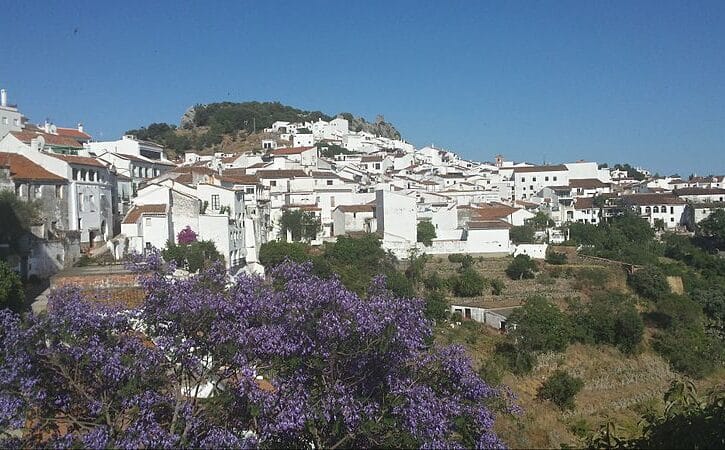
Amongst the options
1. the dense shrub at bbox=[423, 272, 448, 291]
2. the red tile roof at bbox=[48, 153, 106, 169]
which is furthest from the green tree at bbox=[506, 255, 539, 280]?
the red tile roof at bbox=[48, 153, 106, 169]

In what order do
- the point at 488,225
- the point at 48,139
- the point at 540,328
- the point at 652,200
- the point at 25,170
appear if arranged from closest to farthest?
the point at 540,328, the point at 25,170, the point at 48,139, the point at 488,225, the point at 652,200

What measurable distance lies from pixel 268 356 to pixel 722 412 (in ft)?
22.9

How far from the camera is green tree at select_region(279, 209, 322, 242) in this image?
40.8 metres

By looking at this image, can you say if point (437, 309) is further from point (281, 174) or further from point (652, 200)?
point (652, 200)

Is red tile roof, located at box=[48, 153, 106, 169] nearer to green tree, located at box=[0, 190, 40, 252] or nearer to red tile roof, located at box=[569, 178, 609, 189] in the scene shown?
green tree, located at box=[0, 190, 40, 252]

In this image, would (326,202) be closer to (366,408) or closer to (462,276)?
(462,276)

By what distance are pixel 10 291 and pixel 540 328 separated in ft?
72.4

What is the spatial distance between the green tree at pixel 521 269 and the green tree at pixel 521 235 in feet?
23.9

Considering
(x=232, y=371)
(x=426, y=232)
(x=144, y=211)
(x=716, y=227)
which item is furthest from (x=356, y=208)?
(x=232, y=371)

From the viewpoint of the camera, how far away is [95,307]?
10.4 metres

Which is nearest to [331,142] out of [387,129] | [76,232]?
[387,129]

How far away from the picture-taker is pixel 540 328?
28.4m

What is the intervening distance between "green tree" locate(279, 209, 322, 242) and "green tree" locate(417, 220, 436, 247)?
759 cm

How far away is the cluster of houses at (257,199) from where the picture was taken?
1188 inches
